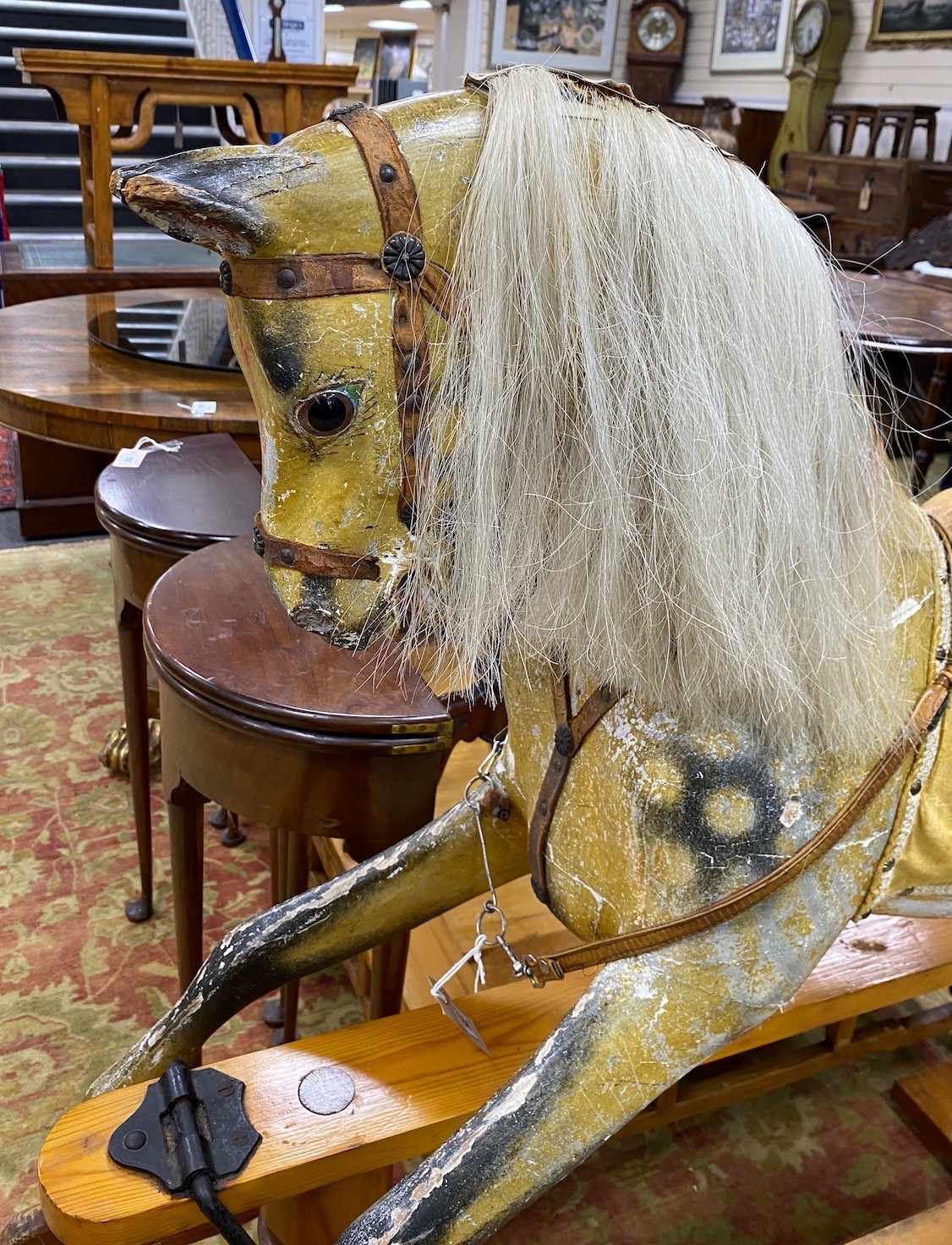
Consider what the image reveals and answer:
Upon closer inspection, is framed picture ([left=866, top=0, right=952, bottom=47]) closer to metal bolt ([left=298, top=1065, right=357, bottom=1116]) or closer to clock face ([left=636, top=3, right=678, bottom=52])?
clock face ([left=636, top=3, right=678, bottom=52])

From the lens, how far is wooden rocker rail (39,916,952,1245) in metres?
0.84

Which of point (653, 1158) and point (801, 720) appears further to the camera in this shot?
point (653, 1158)

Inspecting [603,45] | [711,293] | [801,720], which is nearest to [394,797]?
[801,720]

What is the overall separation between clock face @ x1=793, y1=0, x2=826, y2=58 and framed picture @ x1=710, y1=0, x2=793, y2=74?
0.42 meters

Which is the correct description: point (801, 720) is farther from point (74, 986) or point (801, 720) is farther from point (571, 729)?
point (74, 986)

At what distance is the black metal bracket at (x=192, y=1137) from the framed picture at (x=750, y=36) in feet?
25.1

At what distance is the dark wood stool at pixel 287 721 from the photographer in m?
1.01

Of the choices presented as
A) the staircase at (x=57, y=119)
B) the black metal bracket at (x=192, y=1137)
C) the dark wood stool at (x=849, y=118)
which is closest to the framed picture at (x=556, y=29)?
the dark wood stool at (x=849, y=118)

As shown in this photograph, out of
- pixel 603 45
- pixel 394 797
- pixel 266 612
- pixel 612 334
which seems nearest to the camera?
pixel 612 334

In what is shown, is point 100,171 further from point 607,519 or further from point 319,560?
point 607,519

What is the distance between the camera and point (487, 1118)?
67cm

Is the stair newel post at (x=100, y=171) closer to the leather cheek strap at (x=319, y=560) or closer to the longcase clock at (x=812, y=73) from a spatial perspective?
the leather cheek strap at (x=319, y=560)

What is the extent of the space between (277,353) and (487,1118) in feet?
1.67

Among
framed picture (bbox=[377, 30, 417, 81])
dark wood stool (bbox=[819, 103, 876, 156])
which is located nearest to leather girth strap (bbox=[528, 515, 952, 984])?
dark wood stool (bbox=[819, 103, 876, 156])
